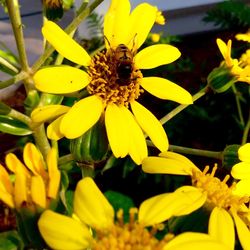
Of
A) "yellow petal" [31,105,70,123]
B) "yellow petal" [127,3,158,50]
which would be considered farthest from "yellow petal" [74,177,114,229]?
"yellow petal" [127,3,158,50]

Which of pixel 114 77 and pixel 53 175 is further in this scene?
pixel 114 77

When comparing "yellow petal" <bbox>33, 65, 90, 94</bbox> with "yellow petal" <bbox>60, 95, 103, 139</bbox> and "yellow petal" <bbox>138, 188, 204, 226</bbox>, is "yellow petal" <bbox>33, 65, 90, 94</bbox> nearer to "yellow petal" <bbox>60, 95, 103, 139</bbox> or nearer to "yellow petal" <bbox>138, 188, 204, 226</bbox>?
"yellow petal" <bbox>60, 95, 103, 139</bbox>

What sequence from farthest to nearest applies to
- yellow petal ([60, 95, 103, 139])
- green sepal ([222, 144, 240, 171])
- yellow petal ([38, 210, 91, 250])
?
green sepal ([222, 144, 240, 171])
yellow petal ([60, 95, 103, 139])
yellow petal ([38, 210, 91, 250])

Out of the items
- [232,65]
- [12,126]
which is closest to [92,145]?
[12,126]

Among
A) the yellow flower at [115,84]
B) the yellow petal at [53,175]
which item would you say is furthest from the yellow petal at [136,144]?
the yellow petal at [53,175]

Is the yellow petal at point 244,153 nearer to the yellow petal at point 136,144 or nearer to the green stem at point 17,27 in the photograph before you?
the yellow petal at point 136,144

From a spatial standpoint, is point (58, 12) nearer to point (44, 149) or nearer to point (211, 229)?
point (44, 149)

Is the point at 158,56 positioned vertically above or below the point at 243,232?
above

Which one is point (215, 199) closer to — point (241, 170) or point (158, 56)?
point (241, 170)
